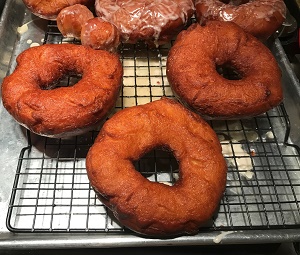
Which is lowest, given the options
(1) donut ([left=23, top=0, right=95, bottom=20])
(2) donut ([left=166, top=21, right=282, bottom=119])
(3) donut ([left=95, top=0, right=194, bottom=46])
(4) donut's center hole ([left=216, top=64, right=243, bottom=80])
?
(4) donut's center hole ([left=216, top=64, right=243, bottom=80])

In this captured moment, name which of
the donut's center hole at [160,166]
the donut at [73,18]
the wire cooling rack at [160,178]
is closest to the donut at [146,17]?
the donut at [73,18]

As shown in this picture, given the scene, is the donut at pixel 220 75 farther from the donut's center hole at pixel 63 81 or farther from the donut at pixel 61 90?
the donut's center hole at pixel 63 81

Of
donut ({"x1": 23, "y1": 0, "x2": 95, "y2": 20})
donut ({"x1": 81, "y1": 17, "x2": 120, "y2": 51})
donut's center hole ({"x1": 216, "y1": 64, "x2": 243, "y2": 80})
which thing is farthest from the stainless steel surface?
donut ({"x1": 81, "y1": 17, "x2": 120, "y2": 51})

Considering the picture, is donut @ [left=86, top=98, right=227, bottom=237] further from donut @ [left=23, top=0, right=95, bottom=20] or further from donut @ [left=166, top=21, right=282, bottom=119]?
donut @ [left=23, top=0, right=95, bottom=20]

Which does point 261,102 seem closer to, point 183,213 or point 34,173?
point 183,213

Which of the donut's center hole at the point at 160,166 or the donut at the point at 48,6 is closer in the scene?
the donut's center hole at the point at 160,166
